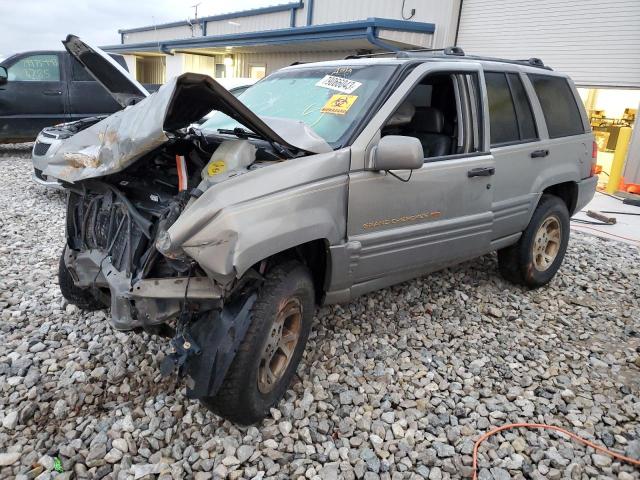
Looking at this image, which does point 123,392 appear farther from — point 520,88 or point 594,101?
point 594,101

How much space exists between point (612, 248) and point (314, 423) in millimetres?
4842

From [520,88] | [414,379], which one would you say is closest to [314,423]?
[414,379]

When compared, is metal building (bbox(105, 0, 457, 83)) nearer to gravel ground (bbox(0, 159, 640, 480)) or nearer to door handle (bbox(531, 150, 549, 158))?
door handle (bbox(531, 150, 549, 158))

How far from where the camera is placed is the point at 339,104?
9.62 feet

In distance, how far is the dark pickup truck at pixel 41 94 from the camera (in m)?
8.66

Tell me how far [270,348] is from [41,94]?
28.4ft

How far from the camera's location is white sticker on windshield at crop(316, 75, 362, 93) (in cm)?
300

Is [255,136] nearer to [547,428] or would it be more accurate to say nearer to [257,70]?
[547,428]

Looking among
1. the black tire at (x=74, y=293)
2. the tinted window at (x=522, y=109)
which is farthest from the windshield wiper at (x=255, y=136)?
the tinted window at (x=522, y=109)

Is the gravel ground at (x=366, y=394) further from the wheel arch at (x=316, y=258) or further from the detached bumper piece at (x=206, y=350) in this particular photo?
the wheel arch at (x=316, y=258)

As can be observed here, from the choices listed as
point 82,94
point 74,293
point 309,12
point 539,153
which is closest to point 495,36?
point 309,12

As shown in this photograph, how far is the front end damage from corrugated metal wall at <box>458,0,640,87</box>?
9.19 metres

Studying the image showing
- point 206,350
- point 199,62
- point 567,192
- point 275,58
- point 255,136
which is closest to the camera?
point 206,350

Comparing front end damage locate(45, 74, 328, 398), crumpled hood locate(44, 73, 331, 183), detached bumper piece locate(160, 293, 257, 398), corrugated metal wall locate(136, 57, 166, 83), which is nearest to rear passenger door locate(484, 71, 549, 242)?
crumpled hood locate(44, 73, 331, 183)
